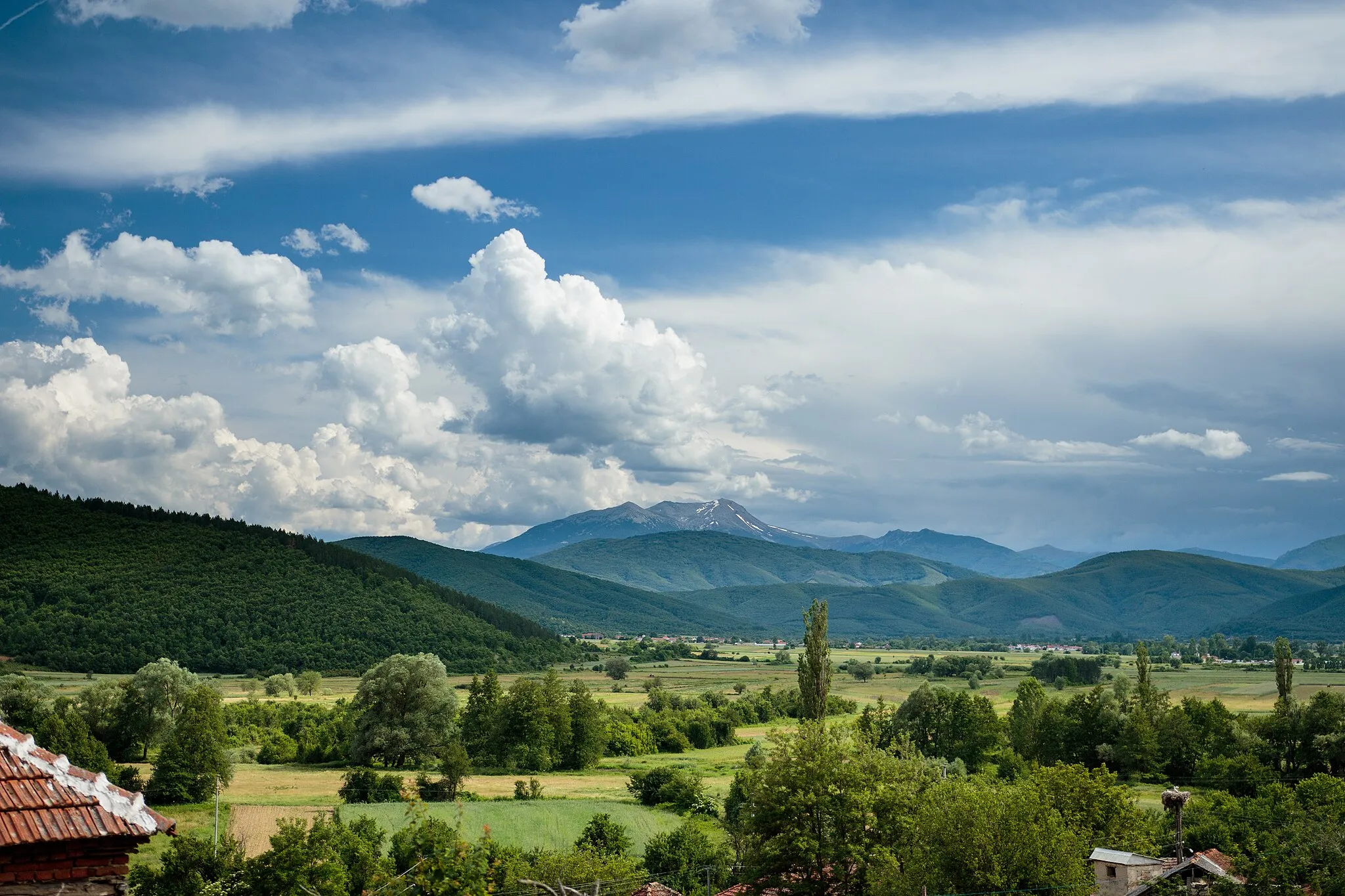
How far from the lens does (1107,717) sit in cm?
9062

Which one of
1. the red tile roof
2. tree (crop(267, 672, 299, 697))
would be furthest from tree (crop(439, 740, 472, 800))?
the red tile roof

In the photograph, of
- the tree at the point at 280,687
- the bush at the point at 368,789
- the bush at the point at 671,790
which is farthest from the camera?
the tree at the point at 280,687

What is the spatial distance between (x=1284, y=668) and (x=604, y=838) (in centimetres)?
6745

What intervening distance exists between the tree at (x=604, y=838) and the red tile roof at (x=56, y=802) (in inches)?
1885

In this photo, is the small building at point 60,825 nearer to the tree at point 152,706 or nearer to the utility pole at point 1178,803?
the utility pole at point 1178,803

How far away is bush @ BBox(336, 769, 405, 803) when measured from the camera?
7219cm

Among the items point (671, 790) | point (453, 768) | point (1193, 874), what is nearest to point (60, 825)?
point (1193, 874)

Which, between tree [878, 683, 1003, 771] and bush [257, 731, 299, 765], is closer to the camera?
bush [257, 731, 299, 765]

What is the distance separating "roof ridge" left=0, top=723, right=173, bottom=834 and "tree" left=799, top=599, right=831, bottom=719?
52207 mm

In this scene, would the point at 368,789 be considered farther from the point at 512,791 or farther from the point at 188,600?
the point at 188,600

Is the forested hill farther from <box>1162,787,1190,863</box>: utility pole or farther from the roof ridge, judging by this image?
the roof ridge

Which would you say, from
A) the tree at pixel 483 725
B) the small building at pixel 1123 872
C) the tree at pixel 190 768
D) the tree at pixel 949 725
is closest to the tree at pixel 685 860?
the small building at pixel 1123 872

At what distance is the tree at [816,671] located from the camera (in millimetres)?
60406

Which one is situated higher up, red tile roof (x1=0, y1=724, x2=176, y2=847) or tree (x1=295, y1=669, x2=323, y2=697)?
red tile roof (x1=0, y1=724, x2=176, y2=847)
